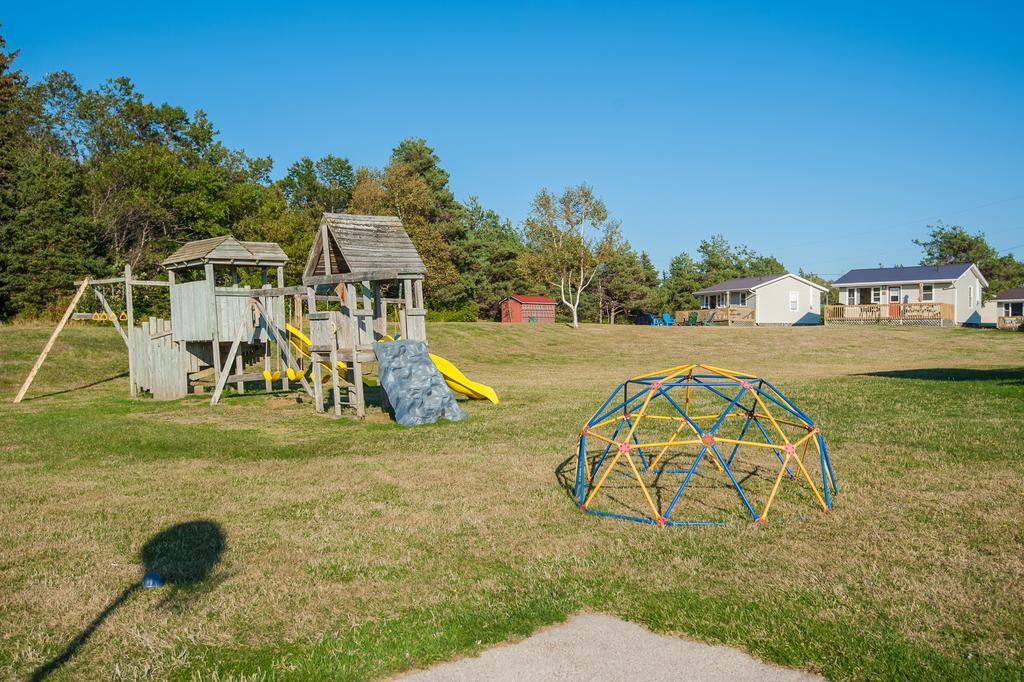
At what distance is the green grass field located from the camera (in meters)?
4.95

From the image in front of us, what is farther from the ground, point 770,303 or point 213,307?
point 770,303

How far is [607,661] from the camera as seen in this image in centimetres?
472

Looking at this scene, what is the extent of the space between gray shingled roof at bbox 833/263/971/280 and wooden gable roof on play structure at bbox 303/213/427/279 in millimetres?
50808

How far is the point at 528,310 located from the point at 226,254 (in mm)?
44718

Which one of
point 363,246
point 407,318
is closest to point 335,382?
point 407,318

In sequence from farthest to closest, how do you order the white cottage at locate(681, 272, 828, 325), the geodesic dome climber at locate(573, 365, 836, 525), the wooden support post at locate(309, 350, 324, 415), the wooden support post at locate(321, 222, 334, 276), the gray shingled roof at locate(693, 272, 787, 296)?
1. the gray shingled roof at locate(693, 272, 787, 296)
2. the white cottage at locate(681, 272, 828, 325)
3. the wooden support post at locate(321, 222, 334, 276)
4. the wooden support post at locate(309, 350, 324, 415)
5. the geodesic dome climber at locate(573, 365, 836, 525)

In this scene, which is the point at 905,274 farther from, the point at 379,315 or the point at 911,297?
the point at 379,315

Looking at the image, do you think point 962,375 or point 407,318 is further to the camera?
point 962,375

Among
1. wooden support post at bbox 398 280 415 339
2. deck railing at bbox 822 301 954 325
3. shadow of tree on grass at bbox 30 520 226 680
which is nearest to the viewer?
shadow of tree on grass at bbox 30 520 226 680

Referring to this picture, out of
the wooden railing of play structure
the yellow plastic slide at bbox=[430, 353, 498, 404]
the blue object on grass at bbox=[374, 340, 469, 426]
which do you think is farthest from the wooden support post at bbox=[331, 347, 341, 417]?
the wooden railing of play structure

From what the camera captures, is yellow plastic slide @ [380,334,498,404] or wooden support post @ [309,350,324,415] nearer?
wooden support post @ [309,350,324,415]

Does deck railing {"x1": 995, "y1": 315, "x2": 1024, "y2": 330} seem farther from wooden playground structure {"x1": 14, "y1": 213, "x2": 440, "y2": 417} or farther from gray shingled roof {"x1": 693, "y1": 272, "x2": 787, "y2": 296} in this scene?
wooden playground structure {"x1": 14, "y1": 213, "x2": 440, "y2": 417}

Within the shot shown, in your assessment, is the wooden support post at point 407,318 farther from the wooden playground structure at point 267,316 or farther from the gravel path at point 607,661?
the gravel path at point 607,661

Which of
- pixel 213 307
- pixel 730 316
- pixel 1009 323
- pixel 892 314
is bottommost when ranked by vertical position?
pixel 1009 323
